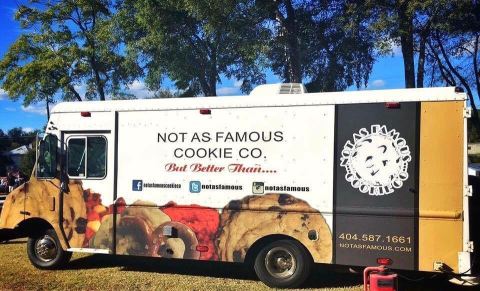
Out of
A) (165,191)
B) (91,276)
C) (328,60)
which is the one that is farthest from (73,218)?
(328,60)

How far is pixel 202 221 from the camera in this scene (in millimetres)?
7480

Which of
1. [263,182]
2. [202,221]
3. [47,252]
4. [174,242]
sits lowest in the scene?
[47,252]

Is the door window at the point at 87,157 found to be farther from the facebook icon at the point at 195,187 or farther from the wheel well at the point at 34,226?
the facebook icon at the point at 195,187

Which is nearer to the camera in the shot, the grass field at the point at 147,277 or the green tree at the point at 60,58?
the grass field at the point at 147,277

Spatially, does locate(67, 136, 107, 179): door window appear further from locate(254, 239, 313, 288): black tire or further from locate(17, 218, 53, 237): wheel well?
locate(254, 239, 313, 288): black tire

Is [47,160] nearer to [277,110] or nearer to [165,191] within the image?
[165,191]

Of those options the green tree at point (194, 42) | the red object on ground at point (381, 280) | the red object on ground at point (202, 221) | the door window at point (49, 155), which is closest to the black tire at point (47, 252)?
the door window at point (49, 155)

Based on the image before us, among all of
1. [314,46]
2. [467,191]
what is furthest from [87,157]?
[314,46]

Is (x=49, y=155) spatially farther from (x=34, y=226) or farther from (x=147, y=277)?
(x=147, y=277)

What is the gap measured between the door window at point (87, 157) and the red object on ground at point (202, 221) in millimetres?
1412

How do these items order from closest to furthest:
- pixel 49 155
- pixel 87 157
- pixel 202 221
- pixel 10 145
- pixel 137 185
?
pixel 202 221 → pixel 137 185 → pixel 87 157 → pixel 49 155 → pixel 10 145

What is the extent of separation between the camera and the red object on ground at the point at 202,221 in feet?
24.3

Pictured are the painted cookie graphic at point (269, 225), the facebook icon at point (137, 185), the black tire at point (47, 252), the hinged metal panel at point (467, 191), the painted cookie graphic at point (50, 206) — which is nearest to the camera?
the hinged metal panel at point (467, 191)

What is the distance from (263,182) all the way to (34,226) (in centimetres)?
411
